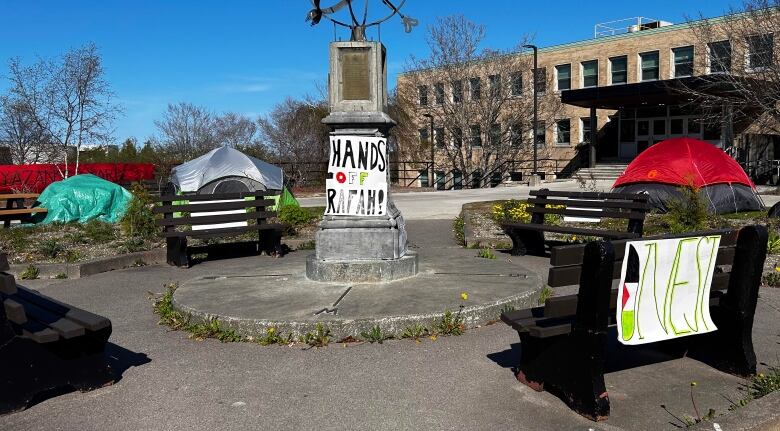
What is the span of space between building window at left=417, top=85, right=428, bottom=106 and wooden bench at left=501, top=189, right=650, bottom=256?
35.2 metres

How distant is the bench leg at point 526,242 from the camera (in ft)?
33.0

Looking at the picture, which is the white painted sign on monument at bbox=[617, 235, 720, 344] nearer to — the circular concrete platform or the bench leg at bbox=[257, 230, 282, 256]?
the circular concrete platform

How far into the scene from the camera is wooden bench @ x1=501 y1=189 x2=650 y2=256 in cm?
891

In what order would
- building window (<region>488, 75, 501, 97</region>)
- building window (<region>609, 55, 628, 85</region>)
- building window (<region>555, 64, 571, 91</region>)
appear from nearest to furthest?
building window (<region>488, 75, 501, 97</region>) → building window (<region>609, 55, 628, 85</region>) → building window (<region>555, 64, 571, 91</region>)

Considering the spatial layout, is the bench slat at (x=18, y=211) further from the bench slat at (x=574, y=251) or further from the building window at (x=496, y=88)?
the building window at (x=496, y=88)

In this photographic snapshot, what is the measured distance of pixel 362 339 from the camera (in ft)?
18.4

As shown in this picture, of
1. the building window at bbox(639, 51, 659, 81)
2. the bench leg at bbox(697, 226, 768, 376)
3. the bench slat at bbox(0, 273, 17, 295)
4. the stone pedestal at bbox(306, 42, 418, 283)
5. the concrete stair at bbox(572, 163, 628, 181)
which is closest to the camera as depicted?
the bench slat at bbox(0, 273, 17, 295)

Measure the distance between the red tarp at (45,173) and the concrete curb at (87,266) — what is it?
15.1 m

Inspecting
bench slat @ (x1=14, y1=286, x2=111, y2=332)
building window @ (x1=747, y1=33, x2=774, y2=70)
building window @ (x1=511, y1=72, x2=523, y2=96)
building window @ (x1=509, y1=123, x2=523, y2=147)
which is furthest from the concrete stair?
bench slat @ (x1=14, y1=286, x2=111, y2=332)

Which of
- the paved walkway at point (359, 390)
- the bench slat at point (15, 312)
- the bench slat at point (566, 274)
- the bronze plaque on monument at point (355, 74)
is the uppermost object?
the bronze plaque on monument at point (355, 74)

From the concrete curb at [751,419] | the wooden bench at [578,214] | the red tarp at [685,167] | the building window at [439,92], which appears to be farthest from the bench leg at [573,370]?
the building window at [439,92]

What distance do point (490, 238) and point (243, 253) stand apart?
436cm

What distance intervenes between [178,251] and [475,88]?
34.7 m

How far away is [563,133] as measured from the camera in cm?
4672
